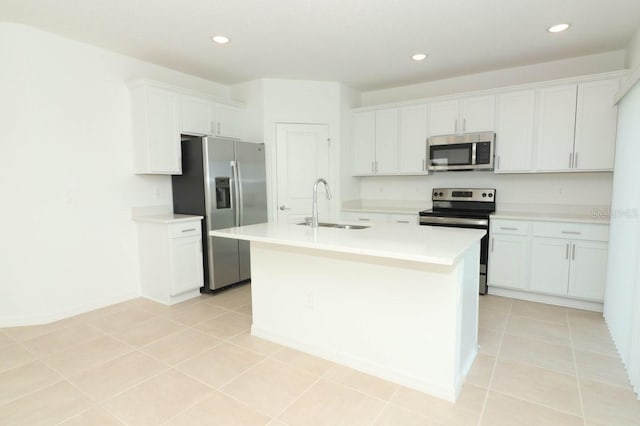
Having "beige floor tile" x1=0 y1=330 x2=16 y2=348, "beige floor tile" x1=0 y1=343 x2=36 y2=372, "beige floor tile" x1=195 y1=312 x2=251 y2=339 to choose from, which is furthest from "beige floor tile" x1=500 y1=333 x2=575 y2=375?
"beige floor tile" x1=0 y1=330 x2=16 y2=348

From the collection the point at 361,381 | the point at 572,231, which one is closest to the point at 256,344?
→ the point at 361,381

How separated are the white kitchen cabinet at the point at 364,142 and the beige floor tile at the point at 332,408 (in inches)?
129

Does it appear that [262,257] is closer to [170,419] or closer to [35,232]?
[170,419]

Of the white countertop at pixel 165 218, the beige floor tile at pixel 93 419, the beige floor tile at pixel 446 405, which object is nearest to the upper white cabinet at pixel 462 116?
the beige floor tile at pixel 446 405

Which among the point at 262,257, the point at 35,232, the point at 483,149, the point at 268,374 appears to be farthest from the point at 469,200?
the point at 35,232

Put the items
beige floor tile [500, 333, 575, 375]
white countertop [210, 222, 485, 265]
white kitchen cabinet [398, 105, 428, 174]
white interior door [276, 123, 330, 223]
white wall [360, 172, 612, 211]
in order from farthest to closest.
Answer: white interior door [276, 123, 330, 223]
white kitchen cabinet [398, 105, 428, 174]
white wall [360, 172, 612, 211]
beige floor tile [500, 333, 575, 375]
white countertop [210, 222, 485, 265]

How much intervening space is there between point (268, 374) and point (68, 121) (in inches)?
118

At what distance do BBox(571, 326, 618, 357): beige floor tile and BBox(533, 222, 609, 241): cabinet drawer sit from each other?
33.0 inches

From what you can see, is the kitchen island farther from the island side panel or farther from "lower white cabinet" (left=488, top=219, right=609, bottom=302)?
"lower white cabinet" (left=488, top=219, right=609, bottom=302)

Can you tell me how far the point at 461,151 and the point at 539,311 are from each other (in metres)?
1.91

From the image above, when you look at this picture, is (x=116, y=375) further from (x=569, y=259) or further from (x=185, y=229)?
(x=569, y=259)

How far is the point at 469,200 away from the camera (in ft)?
13.6

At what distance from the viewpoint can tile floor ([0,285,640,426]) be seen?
1.87 meters

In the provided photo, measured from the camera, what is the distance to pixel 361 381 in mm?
2188
